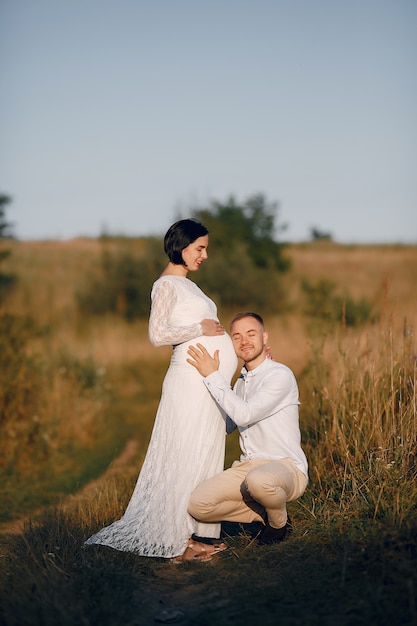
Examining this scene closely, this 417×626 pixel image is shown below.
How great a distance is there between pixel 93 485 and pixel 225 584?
4.75m

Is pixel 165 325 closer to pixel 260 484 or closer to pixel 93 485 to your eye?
pixel 260 484

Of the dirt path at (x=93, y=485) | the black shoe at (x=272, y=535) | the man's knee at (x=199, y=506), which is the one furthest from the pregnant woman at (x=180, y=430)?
the dirt path at (x=93, y=485)

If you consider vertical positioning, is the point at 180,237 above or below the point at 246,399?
above

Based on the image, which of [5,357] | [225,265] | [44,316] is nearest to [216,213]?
[225,265]

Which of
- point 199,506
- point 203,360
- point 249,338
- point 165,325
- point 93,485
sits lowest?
point 93,485

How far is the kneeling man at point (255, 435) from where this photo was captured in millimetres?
5238

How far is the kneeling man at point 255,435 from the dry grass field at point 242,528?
26 centimetres

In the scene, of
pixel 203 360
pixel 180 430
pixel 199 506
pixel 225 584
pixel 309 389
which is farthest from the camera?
pixel 309 389

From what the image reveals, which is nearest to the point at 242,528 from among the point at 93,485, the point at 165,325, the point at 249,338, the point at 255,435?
the point at 255,435

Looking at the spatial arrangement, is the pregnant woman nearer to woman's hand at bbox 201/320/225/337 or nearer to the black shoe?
woman's hand at bbox 201/320/225/337

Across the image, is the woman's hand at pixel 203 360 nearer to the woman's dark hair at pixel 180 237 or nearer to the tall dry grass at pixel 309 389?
the woman's dark hair at pixel 180 237

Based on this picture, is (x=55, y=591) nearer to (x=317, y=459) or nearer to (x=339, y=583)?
(x=339, y=583)

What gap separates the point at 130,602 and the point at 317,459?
2.72 metres

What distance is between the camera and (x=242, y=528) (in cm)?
564
